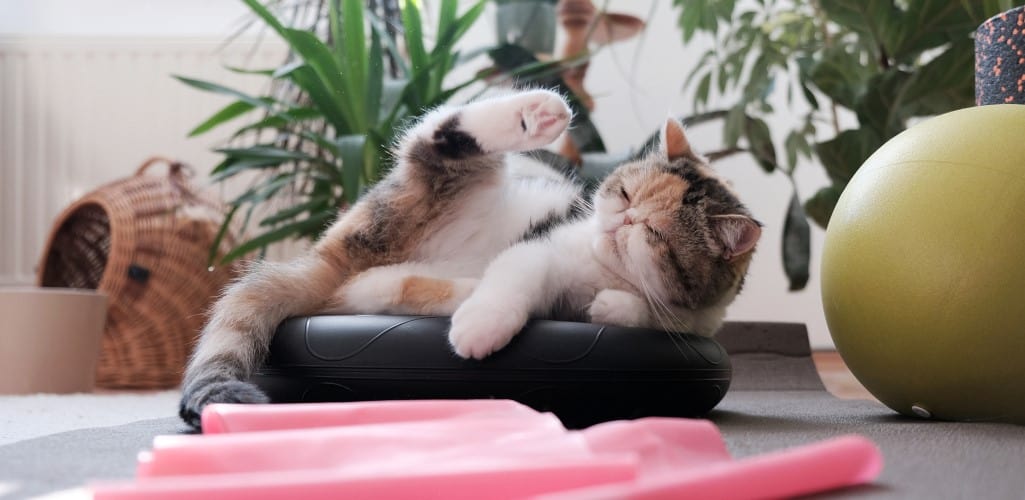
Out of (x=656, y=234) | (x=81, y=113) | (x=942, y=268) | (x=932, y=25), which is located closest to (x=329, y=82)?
(x=656, y=234)

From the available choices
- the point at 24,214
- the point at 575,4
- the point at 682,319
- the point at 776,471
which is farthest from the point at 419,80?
the point at 24,214

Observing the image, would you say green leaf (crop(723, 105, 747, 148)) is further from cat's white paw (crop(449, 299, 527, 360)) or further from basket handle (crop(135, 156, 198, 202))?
basket handle (crop(135, 156, 198, 202))

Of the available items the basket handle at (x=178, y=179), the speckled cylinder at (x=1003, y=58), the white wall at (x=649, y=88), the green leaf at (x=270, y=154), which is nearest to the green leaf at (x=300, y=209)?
the green leaf at (x=270, y=154)

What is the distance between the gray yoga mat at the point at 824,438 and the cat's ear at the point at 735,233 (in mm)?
217

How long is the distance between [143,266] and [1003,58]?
6.77 feet

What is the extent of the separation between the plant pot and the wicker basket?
0.45 meters

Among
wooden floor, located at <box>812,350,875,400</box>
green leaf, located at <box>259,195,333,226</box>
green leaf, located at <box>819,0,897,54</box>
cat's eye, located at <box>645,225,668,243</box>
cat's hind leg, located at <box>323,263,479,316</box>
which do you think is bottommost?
wooden floor, located at <box>812,350,875,400</box>

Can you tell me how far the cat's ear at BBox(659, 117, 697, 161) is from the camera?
1.28 metres

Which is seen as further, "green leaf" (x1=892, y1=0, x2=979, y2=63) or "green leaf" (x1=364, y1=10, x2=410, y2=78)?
"green leaf" (x1=364, y1=10, x2=410, y2=78)

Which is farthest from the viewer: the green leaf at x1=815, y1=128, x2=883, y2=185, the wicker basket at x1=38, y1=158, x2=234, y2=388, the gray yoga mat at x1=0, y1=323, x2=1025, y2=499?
the wicker basket at x1=38, y1=158, x2=234, y2=388

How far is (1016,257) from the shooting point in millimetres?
996

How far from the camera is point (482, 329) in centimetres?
99

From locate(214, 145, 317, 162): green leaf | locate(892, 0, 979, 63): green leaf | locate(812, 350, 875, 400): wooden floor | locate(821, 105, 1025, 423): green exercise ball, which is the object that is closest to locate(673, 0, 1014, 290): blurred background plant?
locate(892, 0, 979, 63): green leaf

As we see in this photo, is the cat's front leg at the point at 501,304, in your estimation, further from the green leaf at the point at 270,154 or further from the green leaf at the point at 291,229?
the green leaf at the point at 270,154
